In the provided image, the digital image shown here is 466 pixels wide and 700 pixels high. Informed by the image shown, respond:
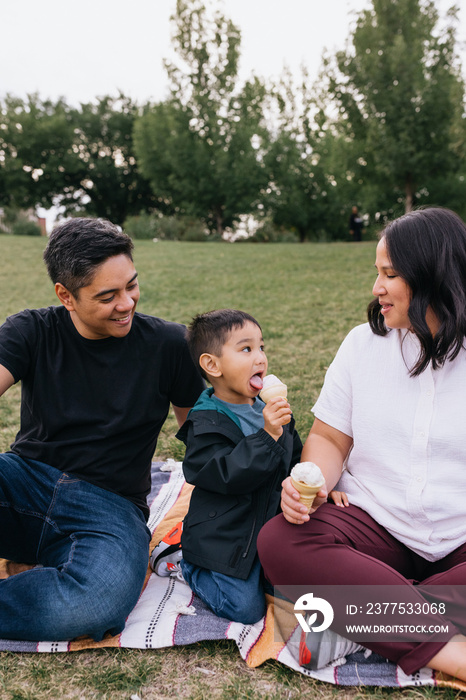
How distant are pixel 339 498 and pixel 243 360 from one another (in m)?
0.77

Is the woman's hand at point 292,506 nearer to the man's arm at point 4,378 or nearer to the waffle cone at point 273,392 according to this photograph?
the waffle cone at point 273,392

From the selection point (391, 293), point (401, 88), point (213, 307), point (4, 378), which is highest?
point (401, 88)

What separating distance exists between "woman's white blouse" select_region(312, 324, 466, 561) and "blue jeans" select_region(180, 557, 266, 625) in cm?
59

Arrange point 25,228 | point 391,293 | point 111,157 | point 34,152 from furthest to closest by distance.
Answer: point 111,157, point 34,152, point 25,228, point 391,293

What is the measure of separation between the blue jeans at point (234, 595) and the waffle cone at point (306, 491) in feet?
1.65

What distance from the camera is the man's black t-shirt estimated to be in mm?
2844

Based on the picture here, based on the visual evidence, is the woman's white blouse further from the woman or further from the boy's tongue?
the boy's tongue

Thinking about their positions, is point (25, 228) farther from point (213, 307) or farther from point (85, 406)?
point (85, 406)

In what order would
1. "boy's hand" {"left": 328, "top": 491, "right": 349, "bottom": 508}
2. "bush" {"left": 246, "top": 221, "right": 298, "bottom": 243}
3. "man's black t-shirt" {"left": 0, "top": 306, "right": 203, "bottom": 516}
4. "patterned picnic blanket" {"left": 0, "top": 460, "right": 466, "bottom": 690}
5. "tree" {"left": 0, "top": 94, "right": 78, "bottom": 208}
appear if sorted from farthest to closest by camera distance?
"tree" {"left": 0, "top": 94, "right": 78, "bottom": 208}, "bush" {"left": 246, "top": 221, "right": 298, "bottom": 243}, "man's black t-shirt" {"left": 0, "top": 306, "right": 203, "bottom": 516}, "boy's hand" {"left": 328, "top": 491, "right": 349, "bottom": 508}, "patterned picnic blanket" {"left": 0, "top": 460, "right": 466, "bottom": 690}

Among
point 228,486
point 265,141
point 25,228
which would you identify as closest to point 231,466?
point 228,486

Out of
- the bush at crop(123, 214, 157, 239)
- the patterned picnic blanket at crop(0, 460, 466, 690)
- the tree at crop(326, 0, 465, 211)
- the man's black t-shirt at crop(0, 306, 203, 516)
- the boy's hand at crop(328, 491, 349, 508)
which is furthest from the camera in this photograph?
the bush at crop(123, 214, 157, 239)

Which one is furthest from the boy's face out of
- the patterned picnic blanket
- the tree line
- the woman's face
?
the tree line

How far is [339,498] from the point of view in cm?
262

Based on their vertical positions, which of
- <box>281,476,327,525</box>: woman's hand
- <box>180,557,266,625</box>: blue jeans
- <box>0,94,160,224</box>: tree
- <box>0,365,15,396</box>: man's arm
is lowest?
<box>180,557,266,625</box>: blue jeans
